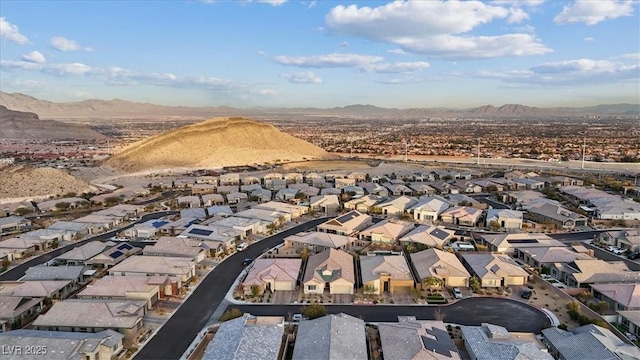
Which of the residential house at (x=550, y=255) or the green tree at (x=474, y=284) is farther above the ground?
the residential house at (x=550, y=255)

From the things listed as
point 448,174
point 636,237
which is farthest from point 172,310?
point 448,174

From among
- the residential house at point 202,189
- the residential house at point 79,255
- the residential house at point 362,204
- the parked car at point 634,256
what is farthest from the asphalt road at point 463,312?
the residential house at point 202,189

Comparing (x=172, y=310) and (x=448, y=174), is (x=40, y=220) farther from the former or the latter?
(x=448, y=174)

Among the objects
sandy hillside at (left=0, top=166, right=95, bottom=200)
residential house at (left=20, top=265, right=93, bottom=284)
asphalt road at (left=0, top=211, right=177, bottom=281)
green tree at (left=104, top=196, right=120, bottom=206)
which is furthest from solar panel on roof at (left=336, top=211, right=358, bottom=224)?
sandy hillside at (left=0, top=166, right=95, bottom=200)

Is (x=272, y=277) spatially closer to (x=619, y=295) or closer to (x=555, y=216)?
(x=619, y=295)

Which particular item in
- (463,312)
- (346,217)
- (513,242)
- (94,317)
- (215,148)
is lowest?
(463,312)

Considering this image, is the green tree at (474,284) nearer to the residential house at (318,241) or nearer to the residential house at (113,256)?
the residential house at (318,241)

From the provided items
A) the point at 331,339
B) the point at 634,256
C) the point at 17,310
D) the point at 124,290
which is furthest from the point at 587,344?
the point at 17,310
